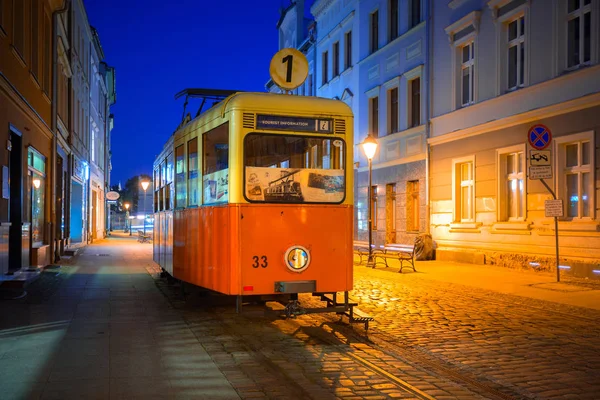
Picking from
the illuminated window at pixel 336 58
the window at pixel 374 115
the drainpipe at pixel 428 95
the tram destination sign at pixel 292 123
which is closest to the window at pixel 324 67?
the illuminated window at pixel 336 58

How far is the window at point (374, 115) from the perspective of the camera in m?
26.7

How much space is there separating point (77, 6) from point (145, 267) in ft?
49.2

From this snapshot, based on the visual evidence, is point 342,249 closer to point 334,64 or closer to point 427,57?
point 427,57

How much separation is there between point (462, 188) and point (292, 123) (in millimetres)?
13416

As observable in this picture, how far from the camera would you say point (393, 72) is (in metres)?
25.0

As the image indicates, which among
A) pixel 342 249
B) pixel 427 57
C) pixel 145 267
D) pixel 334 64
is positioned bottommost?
pixel 145 267

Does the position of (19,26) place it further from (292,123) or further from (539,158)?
(539,158)

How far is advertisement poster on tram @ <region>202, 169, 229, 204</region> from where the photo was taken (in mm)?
8349

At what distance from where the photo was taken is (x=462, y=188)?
20.6 meters

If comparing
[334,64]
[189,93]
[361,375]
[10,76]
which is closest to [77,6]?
[334,64]

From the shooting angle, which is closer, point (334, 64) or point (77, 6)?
point (77, 6)

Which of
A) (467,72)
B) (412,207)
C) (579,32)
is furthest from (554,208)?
(412,207)

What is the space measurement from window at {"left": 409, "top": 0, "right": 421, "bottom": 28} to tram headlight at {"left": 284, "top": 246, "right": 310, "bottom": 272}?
17.0 m

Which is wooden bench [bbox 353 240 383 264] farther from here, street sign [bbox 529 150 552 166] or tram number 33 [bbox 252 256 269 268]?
tram number 33 [bbox 252 256 269 268]
